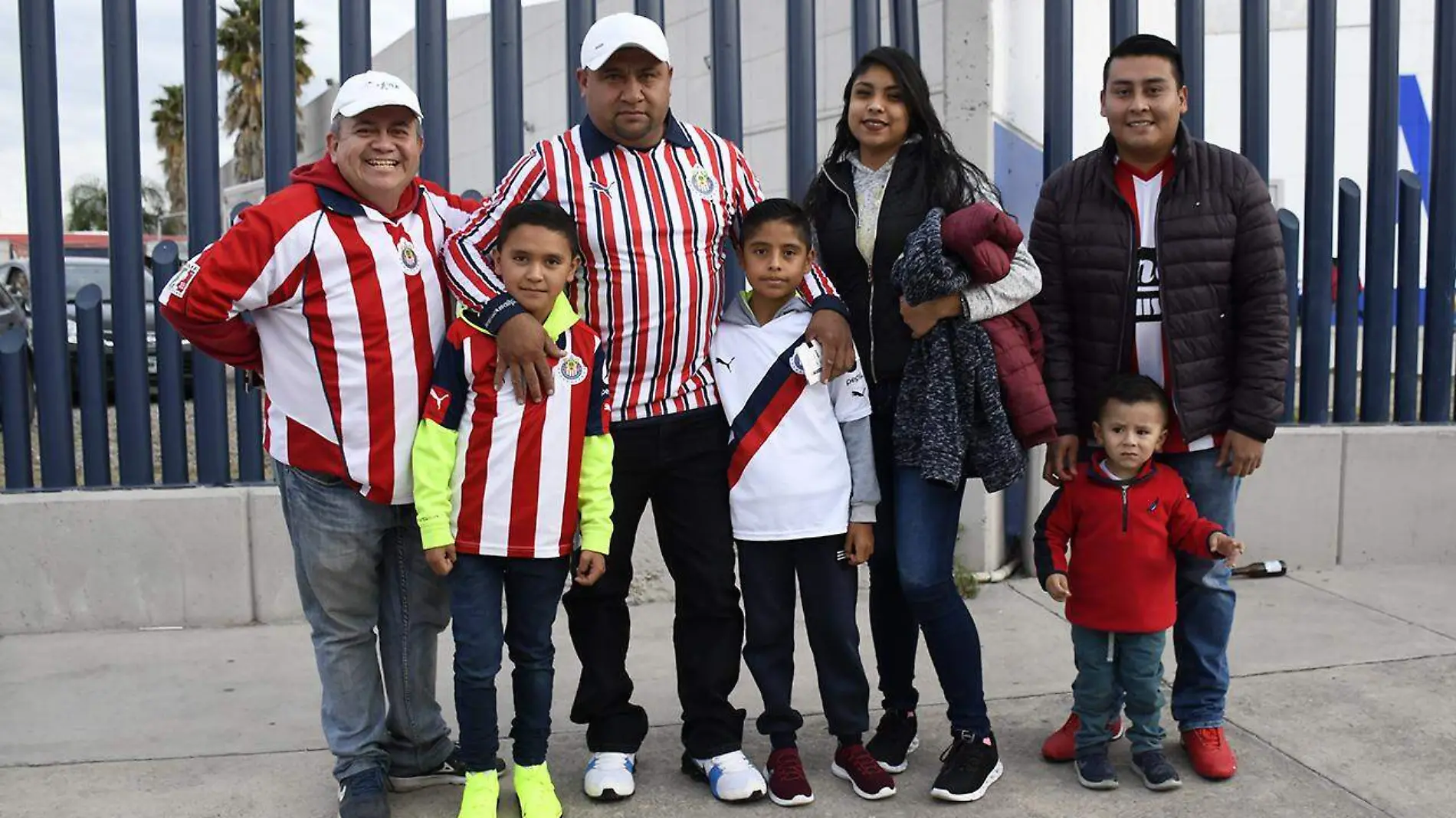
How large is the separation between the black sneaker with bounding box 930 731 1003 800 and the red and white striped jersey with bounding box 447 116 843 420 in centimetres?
113

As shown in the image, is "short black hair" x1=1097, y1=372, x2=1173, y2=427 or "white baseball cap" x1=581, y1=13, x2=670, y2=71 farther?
"short black hair" x1=1097, y1=372, x2=1173, y2=427

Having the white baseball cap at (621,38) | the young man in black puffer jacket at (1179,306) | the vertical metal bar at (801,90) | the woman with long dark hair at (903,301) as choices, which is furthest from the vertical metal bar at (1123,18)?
the white baseball cap at (621,38)

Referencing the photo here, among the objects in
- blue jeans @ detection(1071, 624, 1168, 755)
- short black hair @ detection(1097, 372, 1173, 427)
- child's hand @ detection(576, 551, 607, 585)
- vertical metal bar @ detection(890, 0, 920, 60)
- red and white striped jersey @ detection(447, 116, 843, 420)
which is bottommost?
blue jeans @ detection(1071, 624, 1168, 755)

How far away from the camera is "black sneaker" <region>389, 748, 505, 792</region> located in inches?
140

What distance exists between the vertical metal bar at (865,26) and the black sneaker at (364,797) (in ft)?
11.2

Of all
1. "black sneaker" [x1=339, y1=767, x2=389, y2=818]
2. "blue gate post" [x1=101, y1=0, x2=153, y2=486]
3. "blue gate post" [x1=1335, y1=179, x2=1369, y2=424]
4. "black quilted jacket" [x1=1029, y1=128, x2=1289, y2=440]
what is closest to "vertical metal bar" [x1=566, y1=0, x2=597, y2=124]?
"blue gate post" [x1=101, y1=0, x2=153, y2=486]

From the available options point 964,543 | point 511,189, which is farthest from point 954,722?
point 964,543

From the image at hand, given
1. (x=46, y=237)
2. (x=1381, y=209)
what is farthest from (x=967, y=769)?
(x=46, y=237)

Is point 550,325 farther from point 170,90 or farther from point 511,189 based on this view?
point 170,90

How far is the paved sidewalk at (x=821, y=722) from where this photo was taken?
3457 millimetres

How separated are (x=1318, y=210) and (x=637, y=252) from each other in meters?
3.81

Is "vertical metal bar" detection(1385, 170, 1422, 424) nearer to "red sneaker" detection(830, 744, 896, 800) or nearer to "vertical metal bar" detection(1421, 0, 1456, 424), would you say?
"vertical metal bar" detection(1421, 0, 1456, 424)

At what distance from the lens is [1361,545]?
5.88 metres

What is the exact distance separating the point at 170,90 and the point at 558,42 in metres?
30.2
